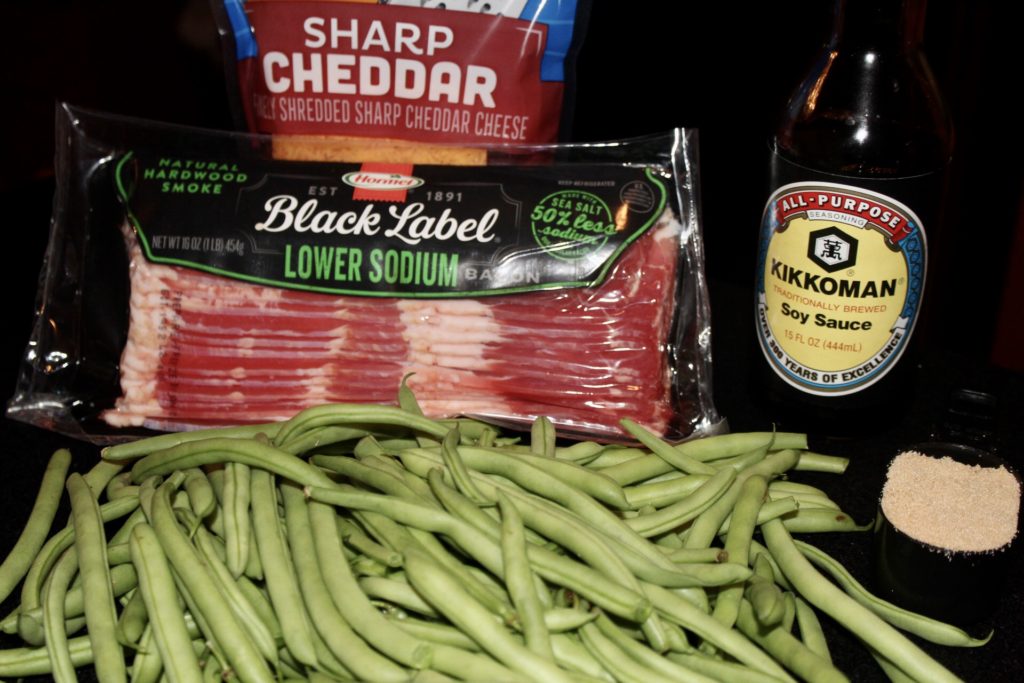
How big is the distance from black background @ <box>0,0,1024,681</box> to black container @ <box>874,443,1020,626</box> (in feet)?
0.15

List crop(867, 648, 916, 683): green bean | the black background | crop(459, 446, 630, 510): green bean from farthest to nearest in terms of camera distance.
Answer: the black background
crop(459, 446, 630, 510): green bean
crop(867, 648, 916, 683): green bean

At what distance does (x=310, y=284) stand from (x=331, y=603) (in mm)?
603

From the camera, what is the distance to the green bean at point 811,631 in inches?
39.5

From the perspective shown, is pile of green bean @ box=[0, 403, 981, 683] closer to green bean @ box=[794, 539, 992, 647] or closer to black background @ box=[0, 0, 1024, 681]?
green bean @ box=[794, 539, 992, 647]

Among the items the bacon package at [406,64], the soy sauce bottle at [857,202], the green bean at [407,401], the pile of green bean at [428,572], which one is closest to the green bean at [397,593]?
the pile of green bean at [428,572]

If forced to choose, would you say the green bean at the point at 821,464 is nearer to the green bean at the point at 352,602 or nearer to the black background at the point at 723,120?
the black background at the point at 723,120

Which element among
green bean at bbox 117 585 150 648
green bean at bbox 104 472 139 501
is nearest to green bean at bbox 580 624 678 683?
green bean at bbox 117 585 150 648

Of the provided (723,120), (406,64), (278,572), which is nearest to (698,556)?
(278,572)

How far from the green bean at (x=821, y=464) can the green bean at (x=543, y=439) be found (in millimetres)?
317

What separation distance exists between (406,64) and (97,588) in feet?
2.87

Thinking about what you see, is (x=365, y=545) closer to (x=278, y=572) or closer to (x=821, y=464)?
(x=278, y=572)

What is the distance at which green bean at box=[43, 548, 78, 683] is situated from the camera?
95 centimetres

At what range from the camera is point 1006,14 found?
2.22 m

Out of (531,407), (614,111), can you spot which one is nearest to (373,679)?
(531,407)
